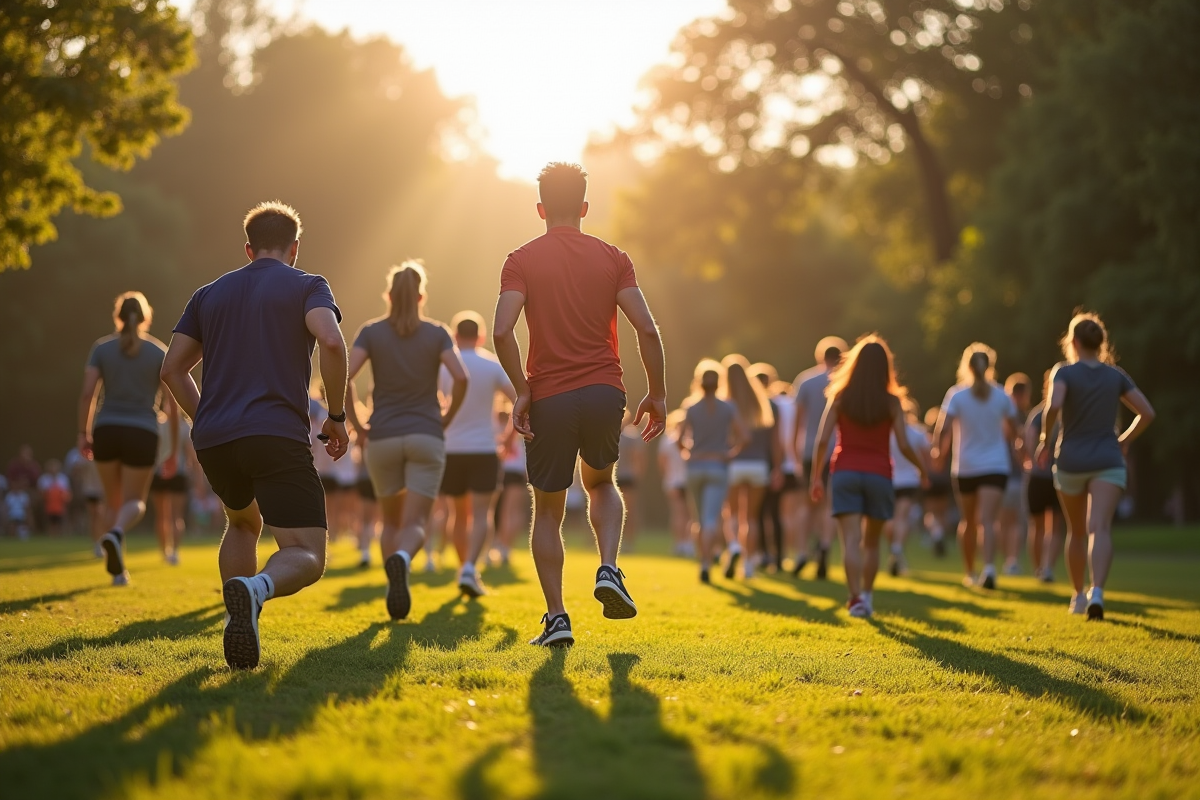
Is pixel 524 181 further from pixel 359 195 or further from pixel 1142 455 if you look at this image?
pixel 1142 455

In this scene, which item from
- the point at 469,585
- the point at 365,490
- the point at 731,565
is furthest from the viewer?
the point at 365,490

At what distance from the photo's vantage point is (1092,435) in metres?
9.90

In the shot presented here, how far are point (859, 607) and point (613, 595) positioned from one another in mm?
3655

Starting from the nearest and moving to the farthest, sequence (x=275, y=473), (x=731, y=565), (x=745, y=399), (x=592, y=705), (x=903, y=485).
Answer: (x=592, y=705)
(x=275, y=473)
(x=731, y=565)
(x=745, y=399)
(x=903, y=485)

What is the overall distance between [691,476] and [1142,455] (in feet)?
85.4

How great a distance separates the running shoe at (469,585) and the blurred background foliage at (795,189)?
833cm

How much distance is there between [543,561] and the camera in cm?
705

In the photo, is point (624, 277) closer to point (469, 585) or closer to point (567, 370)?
point (567, 370)

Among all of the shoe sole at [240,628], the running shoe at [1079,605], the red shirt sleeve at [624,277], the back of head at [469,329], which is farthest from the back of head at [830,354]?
the shoe sole at [240,628]

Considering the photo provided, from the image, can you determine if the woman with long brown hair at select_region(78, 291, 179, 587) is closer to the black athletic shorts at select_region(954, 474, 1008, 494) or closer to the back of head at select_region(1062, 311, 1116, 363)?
the back of head at select_region(1062, 311, 1116, 363)

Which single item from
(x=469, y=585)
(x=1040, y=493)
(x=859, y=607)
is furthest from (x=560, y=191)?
(x=1040, y=493)

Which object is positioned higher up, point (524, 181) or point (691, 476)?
point (524, 181)

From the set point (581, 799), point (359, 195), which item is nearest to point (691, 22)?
point (359, 195)

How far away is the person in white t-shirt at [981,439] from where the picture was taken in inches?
521
